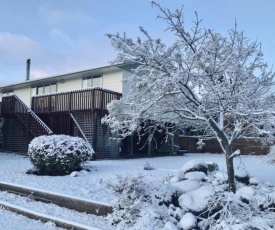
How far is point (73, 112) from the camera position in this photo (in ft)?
56.1

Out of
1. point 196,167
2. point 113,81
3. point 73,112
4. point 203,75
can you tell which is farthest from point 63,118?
point 203,75

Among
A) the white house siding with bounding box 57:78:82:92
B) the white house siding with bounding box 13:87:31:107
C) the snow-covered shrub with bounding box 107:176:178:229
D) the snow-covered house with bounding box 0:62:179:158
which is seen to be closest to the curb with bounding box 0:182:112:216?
the snow-covered shrub with bounding box 107:176:178:229

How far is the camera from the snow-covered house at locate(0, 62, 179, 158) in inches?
639

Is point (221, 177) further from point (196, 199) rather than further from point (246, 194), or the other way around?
point (196, 199)

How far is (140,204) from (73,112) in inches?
455

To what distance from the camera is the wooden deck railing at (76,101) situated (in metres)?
16.2

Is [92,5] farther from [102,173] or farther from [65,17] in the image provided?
Result: [102,173]

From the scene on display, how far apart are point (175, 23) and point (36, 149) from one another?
658 cm

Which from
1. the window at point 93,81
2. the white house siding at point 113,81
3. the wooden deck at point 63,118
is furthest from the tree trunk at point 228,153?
the window at point 93,81

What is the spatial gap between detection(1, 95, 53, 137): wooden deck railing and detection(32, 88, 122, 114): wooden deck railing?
119 centimetres

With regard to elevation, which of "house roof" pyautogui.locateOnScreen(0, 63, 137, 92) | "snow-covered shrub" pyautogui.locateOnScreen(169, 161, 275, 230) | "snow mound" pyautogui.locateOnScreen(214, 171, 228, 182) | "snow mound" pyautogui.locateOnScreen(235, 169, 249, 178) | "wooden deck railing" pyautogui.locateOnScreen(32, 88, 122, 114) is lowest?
"snow-covered shrub" pyautogui.locateOnScreen(169, 161, 275, 230)

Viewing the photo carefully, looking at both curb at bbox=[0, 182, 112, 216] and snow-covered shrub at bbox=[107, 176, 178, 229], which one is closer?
snow-covered shrub at bbox=[107, 176, 178, 229]

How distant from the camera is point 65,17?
1471cm

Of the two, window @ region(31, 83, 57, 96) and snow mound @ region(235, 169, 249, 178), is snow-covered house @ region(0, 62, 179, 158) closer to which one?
window @ region(31, 83, 57, 96)
